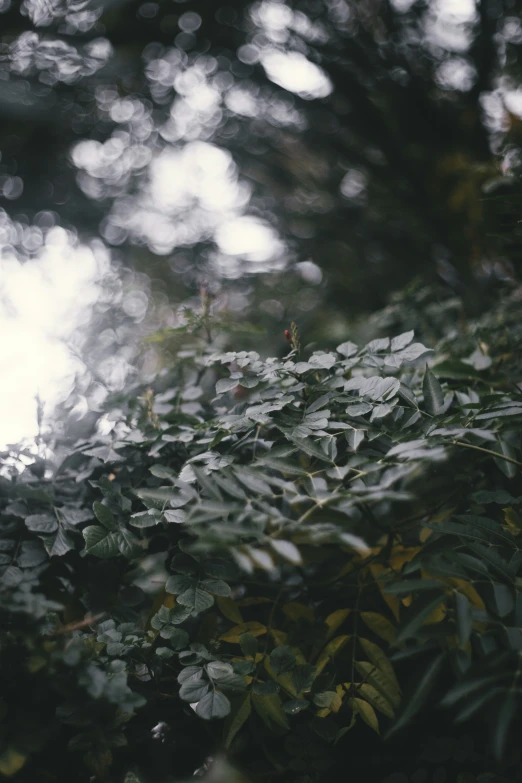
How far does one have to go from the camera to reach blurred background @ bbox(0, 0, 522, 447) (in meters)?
2.17

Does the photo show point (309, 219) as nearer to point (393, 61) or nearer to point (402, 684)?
point (393, 61)

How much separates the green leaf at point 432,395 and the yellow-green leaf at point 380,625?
336mm

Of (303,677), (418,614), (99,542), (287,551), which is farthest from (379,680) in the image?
(99,542)

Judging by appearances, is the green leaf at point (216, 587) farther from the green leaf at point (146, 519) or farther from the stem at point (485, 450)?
the stem at point (485, 450)

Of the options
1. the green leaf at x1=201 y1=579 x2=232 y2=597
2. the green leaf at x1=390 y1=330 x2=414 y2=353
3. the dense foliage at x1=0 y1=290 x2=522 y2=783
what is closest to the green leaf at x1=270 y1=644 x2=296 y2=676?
the dense foliage at x1=0 y1=290 x2=522 y2=783

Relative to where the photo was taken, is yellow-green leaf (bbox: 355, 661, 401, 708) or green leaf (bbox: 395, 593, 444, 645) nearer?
green leaf (bbox: 395, 593, 444, 645)

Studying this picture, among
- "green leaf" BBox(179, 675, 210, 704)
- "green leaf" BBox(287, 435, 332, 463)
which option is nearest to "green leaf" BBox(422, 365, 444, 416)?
"green leaf" BBox(287, 435, 332, 463)

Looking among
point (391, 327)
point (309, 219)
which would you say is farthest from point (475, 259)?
point (309, 219)

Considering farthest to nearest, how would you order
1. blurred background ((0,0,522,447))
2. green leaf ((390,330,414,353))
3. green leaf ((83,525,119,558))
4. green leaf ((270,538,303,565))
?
blurred background ((0,0,522,447))
green leaf ((390,330,414,353))
green leaf ((83,525,119,558))
green leaf ((270,538,303,565))

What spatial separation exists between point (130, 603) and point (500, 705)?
546 millimetres

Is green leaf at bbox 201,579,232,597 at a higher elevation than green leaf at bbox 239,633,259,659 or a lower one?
higher

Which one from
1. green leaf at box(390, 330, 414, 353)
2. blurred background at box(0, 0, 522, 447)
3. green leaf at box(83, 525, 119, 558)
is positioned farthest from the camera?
blurred background at box(0, 0, 522, 447)

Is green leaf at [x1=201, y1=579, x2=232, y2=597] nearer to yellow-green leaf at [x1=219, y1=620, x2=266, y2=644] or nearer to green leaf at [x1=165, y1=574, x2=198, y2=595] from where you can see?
green leaf at [x1=165, y1=574, x2=198, y2=595]

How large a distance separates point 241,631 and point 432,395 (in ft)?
1.62
